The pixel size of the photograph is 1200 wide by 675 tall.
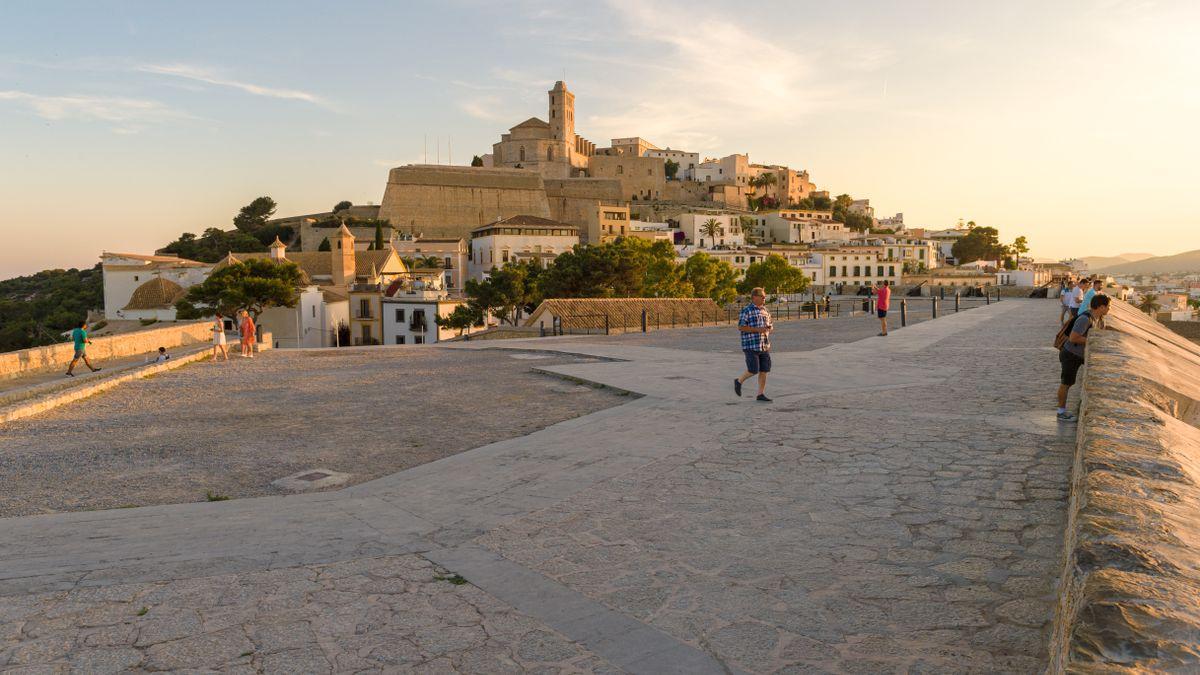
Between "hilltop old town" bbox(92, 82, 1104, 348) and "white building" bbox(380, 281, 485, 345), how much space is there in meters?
0.14

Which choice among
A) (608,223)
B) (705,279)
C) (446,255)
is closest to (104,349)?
(705,279)

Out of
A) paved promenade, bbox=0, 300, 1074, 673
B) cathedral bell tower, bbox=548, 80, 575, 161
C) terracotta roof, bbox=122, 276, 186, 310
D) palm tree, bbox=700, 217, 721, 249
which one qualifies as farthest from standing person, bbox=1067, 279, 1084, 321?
cathedral bell tower, bbox=548, 80, 575, 161

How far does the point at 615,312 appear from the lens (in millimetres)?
27922

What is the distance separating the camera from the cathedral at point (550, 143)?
416 ft

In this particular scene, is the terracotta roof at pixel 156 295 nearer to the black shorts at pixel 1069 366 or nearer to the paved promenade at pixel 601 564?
the paved promenade at pixel 601 564

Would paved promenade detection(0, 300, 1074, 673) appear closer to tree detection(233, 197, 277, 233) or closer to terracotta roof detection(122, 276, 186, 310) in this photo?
terracotta roof detection(122, 276, 186, 310)

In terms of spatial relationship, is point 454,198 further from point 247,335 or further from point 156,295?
point 247,335

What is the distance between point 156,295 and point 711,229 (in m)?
75.3

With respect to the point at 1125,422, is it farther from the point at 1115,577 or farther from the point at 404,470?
the point at 404,470

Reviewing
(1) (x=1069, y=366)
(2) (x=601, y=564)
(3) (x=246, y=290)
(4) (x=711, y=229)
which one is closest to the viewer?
(2) (x=601, y=564)

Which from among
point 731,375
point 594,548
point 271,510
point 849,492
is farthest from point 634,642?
point 731,375

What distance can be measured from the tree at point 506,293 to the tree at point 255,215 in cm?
7349

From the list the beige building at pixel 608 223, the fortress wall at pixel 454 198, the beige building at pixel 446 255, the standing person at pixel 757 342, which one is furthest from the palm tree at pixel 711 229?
the standing person at pixel 757 342

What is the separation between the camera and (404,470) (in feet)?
20.6
